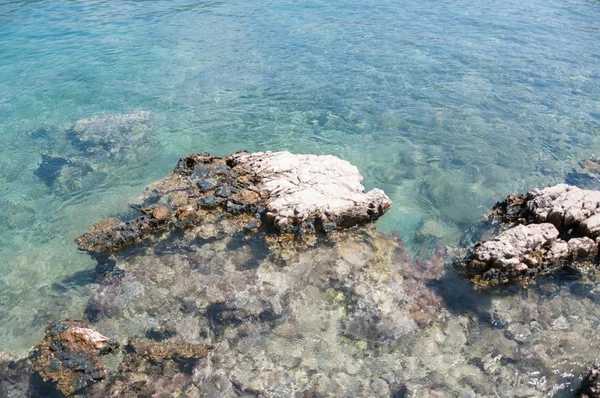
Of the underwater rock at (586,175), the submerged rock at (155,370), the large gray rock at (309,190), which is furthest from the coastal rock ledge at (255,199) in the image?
the underwater rock at (586,175)

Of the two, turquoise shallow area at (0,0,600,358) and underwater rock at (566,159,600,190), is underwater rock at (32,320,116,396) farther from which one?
underwater rock at (566,159,600,190)

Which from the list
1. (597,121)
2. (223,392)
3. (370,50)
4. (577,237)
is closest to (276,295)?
(223,392)

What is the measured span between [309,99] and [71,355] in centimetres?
1419

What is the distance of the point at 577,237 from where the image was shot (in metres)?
11.0

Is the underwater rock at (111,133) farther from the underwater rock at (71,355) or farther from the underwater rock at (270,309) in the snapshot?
the underwater rock at (71,355)

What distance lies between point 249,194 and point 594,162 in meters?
12.2

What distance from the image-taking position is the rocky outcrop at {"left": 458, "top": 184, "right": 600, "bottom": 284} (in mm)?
10484

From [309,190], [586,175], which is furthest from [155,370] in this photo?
[586,175]

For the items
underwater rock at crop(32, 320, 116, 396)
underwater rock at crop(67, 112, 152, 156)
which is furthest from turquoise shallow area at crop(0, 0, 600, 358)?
underwater rock at crop(32, 320, 116, 396)

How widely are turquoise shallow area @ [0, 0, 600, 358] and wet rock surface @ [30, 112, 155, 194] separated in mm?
305

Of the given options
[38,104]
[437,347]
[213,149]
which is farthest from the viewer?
[38,104]

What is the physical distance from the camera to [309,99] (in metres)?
19.6

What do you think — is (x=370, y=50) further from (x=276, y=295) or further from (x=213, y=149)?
(x=276, y=295)

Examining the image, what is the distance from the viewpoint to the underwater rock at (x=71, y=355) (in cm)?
868
